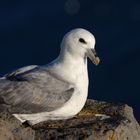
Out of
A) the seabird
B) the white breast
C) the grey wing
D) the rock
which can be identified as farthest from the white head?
the rock

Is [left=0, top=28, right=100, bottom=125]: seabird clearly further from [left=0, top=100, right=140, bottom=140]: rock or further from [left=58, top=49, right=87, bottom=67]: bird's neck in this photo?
[left=0, top=100, right=140, bottom=140]: rock

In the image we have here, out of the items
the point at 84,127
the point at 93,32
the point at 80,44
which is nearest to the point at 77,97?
the point at 80,44

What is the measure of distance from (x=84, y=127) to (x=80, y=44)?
83.9 inches

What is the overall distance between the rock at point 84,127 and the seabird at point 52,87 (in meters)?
0.27

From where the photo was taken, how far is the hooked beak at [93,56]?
36.8 feet

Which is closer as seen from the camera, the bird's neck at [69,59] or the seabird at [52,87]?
the seabird at [52,87]

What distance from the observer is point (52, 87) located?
35.5ft

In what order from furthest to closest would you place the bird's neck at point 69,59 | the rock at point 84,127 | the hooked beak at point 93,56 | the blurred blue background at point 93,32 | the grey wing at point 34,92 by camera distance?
1. the blurred blue background at point 93,32
2. the bird's neck at point 69,59
3. the hooked beak at point 93,56
4. the grey wing at point 34,92
5. the rock at point 84,127

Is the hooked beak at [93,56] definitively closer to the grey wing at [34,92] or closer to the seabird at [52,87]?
the seabird at [52,87]

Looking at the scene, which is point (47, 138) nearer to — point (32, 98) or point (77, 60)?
point (32, 98)

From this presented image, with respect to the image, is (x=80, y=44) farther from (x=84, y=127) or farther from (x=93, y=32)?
(x=93, y=32)

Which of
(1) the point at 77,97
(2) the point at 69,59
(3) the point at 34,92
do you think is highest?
(2) the point at 69,59

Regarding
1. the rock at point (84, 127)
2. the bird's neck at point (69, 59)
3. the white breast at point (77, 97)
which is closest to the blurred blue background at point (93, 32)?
the bird's neck at point (69, 59)

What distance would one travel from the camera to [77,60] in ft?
37.5
